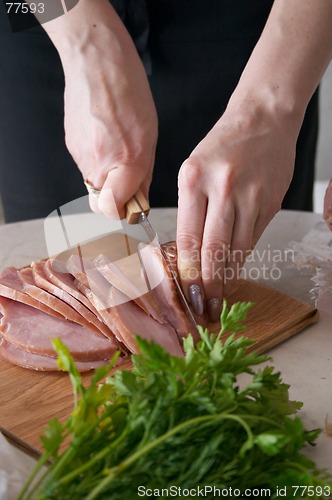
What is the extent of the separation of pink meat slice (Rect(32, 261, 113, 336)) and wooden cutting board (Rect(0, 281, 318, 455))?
0.40 feet

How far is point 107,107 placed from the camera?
7.22ft

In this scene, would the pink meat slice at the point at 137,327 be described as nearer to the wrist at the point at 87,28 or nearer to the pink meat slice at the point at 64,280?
the pink meat slice at the point at 64,280

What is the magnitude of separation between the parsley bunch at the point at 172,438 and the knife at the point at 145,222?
1.94 ft

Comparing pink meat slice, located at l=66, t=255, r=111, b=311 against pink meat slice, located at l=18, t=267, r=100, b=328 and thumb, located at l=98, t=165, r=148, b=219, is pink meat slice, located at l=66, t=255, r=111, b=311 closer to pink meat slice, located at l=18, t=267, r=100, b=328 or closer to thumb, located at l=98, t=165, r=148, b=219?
pink meat slice, located at l=18, t=267, r=100, b=328

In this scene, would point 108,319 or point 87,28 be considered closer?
point 108,319

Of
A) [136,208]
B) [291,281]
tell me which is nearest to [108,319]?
[136,208]

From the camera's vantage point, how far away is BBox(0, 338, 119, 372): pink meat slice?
5.70 ft

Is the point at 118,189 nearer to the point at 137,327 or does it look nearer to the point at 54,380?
the point at 137,327

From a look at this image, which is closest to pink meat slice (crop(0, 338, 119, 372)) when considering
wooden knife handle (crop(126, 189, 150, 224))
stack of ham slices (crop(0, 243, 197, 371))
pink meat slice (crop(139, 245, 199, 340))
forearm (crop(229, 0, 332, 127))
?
stack of ham slices (crop(0, 243, 197, 371))

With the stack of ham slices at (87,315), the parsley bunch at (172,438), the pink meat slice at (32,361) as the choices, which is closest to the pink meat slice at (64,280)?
the stack of ham slices at (87,315)

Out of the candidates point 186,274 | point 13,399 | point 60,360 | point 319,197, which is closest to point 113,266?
point 186,274

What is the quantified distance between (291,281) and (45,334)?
30.0 inches

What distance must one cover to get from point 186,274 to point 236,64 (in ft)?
3.45

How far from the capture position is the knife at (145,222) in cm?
185
